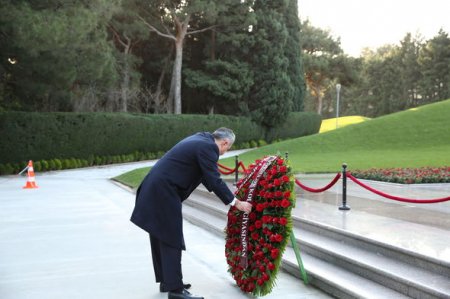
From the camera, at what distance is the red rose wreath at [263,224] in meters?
5.02

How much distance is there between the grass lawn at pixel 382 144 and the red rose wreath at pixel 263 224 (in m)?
14.2

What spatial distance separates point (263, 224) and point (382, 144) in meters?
23.1

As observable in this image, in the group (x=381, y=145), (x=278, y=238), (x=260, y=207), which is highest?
(x=260, y=207)

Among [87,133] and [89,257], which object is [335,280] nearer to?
[89,257]

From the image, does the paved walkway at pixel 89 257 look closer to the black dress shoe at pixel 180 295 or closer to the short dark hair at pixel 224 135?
the black dress shoe at pixel 180 295

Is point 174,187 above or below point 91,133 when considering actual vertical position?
below

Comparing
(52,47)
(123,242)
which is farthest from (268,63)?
(123,242)

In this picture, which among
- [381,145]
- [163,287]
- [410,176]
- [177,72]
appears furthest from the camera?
[177,72]

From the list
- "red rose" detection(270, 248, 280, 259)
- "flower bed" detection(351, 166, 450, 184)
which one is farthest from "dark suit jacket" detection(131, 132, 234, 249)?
"flower bed" detection(351, 166, 450, 184)

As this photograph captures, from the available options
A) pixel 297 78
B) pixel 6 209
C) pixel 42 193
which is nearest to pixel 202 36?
pixel 297 78

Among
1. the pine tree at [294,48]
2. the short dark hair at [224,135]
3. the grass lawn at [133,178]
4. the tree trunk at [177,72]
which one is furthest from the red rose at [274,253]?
the pine tree at [294,48]

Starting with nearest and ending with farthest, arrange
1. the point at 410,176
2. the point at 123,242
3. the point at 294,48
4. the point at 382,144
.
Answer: the point at 123,242 → the point at 410,176 → the point at 382,144 → the point at 294,48

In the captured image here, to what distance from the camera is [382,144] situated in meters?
26.7

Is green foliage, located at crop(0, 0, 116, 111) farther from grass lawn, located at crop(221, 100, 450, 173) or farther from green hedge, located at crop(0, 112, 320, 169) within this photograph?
grass lawn, located at crop(221, 100, 450, 173)
